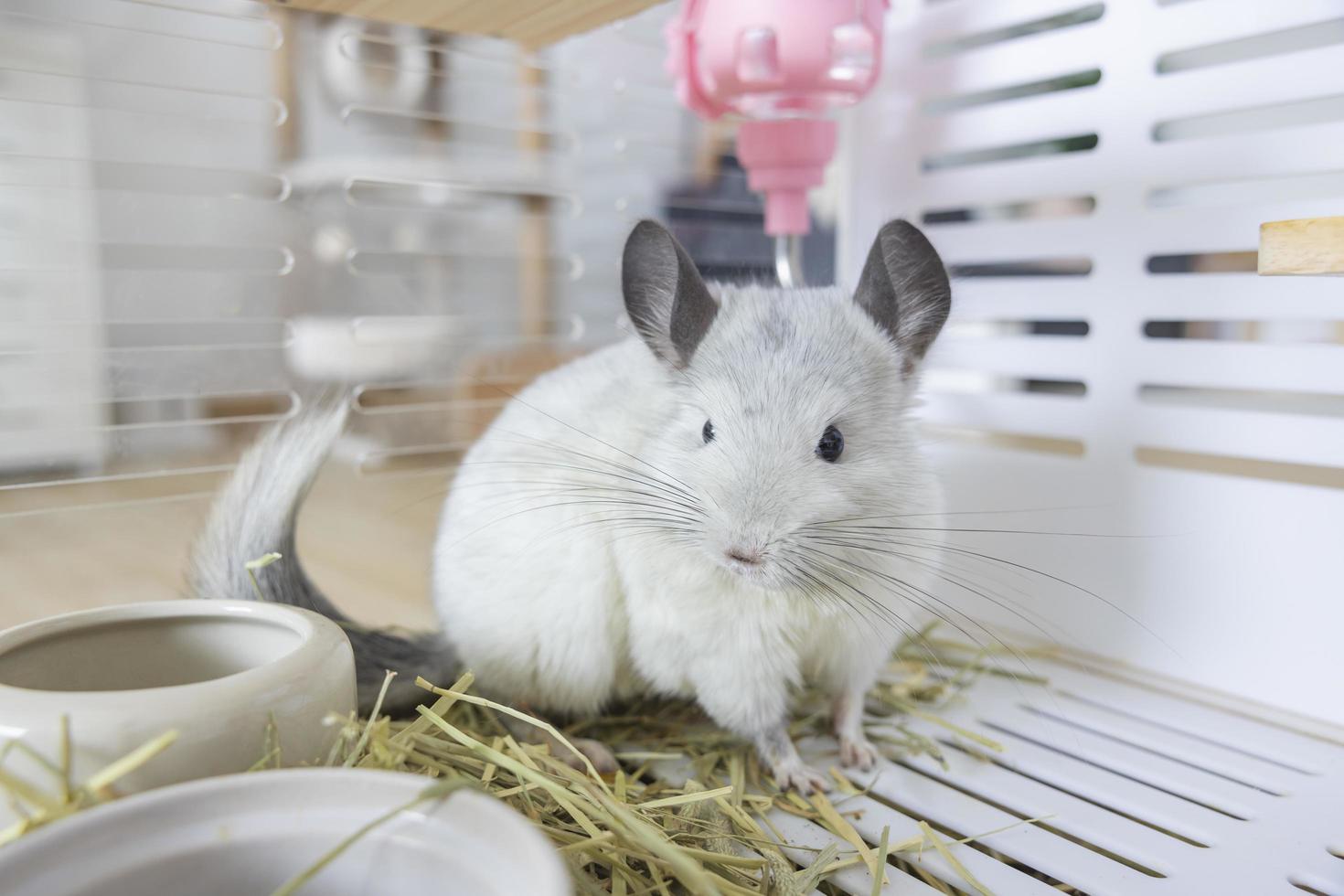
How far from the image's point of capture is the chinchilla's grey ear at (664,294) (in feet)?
3.58

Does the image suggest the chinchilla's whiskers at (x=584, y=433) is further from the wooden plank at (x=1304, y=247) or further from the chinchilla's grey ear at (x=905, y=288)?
the wooden plank at (x=1304, y=247)

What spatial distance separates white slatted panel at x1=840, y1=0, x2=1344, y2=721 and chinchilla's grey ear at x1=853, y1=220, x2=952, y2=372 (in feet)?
0.88

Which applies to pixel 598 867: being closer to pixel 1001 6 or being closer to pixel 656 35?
pixel 1001 6

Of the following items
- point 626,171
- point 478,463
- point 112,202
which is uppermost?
point 626,171

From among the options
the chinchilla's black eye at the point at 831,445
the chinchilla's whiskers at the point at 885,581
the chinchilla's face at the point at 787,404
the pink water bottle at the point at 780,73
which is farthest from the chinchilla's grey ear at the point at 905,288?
the pink water bottle at the point at 780,73

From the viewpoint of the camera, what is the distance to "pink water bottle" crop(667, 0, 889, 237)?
54.1 inches

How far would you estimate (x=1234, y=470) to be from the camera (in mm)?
1380

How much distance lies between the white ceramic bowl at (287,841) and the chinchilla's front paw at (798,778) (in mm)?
546

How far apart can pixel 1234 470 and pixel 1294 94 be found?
19.2 inches

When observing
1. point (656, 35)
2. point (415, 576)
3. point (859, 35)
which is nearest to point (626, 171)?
point (656, 35)

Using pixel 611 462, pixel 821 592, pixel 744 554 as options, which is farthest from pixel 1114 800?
pixel 611 462

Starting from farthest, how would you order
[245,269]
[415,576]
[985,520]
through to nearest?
[415,576] < [985,520] < [245,269]

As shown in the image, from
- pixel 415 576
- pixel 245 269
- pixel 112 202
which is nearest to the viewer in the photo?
pixel 112 202

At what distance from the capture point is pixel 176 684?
926 mm
